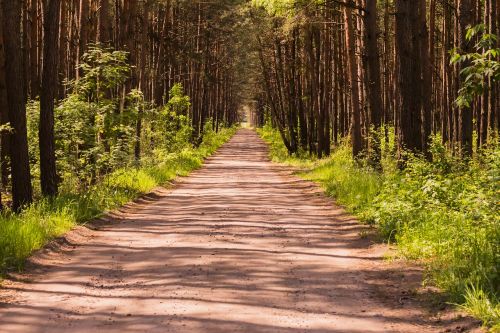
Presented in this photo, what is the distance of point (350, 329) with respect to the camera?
18.0 ft

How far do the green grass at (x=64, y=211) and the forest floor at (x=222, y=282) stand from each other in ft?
0.76

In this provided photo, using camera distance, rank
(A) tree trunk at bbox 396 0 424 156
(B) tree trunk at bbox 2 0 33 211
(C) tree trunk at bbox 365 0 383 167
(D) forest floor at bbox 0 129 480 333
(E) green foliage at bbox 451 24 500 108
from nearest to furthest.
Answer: (D) forest floor at bbox 0 129 480 333
(E) green foliage at bbox 451 24 500 108
(B) tree trunk at bbox 2 0 33 211
(A) tree trunk at bbox 396 0 424 156
(C) tree trunk at bbox 365 0 383 167

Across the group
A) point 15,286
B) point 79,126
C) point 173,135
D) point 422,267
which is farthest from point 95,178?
point 173,135

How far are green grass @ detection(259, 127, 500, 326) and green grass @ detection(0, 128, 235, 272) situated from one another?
510cm

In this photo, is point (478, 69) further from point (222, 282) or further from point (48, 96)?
point (48, 96)

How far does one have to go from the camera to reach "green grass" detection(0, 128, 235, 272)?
8344mm

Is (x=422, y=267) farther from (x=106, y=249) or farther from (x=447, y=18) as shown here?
(x=447, y=18)

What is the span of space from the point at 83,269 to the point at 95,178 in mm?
7866

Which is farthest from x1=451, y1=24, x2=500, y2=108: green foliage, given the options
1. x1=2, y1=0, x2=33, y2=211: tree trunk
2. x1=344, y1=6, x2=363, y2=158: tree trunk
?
x1=344, y1=6, x2=363, y2=158: tree trunk

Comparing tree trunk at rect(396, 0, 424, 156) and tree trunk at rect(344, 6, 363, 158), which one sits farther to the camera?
tree trunk at rect(344, 6, 363, 158)

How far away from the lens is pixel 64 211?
436 inches

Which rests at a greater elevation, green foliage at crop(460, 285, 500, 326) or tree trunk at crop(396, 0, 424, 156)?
tree trunk at crop(396, 0, 424, 156)

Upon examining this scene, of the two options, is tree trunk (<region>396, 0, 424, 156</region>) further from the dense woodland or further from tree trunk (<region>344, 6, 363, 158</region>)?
tree trunk (<region>344, 6, 363, 158</region>)

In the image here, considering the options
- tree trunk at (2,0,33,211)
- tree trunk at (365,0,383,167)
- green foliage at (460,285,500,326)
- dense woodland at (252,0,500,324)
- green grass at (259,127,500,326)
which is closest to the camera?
green foliage at (460,285,500,326)
